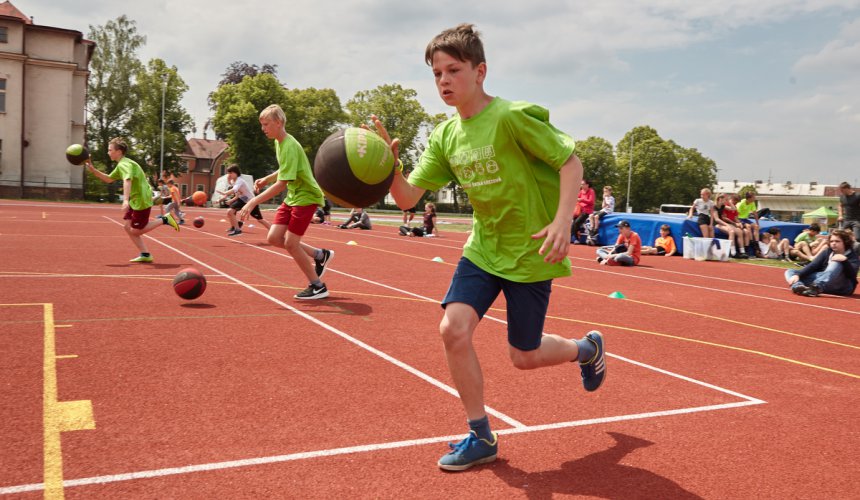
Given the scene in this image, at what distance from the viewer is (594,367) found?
4.11 metres

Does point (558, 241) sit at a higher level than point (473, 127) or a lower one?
lower

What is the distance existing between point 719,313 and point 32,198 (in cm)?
4725

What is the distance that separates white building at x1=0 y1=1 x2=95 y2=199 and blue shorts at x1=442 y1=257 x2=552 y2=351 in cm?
4866

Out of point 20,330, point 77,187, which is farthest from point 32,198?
point 20,330

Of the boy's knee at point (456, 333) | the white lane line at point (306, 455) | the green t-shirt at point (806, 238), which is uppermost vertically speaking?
the green t-shirt at point (806, 238)

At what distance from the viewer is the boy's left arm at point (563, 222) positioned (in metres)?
3.08

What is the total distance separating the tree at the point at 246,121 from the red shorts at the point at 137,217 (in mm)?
52874

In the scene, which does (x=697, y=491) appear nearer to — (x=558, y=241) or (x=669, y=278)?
(x=558, y=241)

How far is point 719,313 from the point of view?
344 inches

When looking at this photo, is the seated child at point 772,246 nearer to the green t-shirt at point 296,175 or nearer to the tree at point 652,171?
the green t-shirt at point 296,175

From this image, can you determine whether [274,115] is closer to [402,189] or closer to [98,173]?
[402,189]

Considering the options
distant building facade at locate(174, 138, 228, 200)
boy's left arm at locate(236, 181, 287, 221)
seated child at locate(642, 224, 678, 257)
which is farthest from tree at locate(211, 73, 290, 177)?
boy's left arm at locate(236, 181, 287, 221)

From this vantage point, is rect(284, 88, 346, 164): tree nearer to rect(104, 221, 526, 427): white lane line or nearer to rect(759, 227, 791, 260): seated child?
rect(759, 227, 791, 260): seated child

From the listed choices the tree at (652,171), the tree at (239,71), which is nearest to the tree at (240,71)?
the tree at (239,71)
